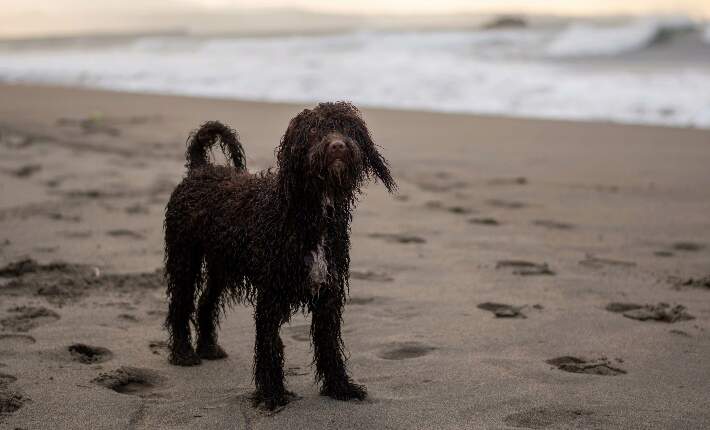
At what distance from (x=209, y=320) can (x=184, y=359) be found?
286 millimetres

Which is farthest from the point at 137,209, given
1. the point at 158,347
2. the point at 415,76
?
the point at 415,76

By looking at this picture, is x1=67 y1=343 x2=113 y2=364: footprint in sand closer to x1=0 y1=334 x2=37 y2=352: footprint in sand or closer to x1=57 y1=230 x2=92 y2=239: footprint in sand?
x1=0 y1=334 x2=37 y2=352: footprint in sand

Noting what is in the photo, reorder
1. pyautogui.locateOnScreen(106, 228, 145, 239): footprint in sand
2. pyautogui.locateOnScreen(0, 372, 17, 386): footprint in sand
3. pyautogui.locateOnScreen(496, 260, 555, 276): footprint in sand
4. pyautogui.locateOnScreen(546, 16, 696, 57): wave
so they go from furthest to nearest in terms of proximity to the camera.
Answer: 1. pyautogui.locateOnScreen(546, 16, 696, 57): wave
2. pyautogui.locateOnScreen(106, 228, 145, 239): footprint in sand
3. pyautogui.locateOnScreen(496, 260, 555, 276): footprint in sand
4. pyautogui.locateOnScreen(0, 372, 17, 386): footprint in sand

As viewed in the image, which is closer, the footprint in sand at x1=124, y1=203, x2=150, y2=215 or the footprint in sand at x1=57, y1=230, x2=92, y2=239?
the footprint in sand at x1=57, y1=230, x2=92, y2=239

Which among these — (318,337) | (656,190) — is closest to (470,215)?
(656,190)

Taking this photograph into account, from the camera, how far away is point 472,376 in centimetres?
449

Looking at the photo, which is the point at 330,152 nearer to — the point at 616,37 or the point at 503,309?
the point at 503,309

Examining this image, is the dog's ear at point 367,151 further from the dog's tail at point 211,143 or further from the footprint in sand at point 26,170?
the footprint in sand at point 26,170

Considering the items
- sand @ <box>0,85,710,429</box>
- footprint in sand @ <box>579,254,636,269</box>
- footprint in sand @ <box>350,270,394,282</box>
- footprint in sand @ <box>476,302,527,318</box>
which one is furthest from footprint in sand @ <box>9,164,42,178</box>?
footprint in sand @ <box>579,254,636,269</box>

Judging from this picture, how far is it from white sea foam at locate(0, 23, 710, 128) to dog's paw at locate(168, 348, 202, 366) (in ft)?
34.4

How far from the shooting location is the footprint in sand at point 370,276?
6.29m

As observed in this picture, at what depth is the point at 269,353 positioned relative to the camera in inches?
162

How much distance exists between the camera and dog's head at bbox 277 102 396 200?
3.61m

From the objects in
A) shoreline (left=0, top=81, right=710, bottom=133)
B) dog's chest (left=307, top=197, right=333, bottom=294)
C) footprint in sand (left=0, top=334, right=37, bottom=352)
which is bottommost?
footprint in sand (left=0, top=334, right=37, bottom=352)
